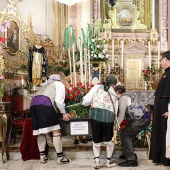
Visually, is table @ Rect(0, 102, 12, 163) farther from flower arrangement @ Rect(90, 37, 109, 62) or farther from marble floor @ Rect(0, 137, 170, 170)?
flower arrangement @ Rect(90, 37, 109, 62)

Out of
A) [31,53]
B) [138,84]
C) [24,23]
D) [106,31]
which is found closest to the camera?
[31,53]

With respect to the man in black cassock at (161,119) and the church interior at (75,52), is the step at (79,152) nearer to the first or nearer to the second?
the church interior at (75,52)

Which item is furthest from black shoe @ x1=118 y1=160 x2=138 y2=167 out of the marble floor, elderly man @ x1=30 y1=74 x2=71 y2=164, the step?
elderly man @ x1=30 y1=74 x2=71 y2=164

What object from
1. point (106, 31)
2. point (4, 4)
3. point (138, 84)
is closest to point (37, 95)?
point (4, 4)

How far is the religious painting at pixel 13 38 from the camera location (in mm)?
8594

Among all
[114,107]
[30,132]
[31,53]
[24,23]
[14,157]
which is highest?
[24,23]

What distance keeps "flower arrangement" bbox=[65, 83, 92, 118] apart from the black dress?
1286 mm

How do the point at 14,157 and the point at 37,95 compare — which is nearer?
the point at 37,95

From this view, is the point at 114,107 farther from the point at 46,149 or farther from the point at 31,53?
the point at 31,53

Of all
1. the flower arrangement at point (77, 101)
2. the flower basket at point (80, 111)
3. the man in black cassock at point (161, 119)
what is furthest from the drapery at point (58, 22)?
the man in black cassock at point (161, 119)

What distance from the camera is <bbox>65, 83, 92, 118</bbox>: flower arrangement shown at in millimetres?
5727

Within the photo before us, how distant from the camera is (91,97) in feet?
16.8

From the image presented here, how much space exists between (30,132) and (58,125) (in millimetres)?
750

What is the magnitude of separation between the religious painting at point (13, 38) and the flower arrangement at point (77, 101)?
328 centimetres
